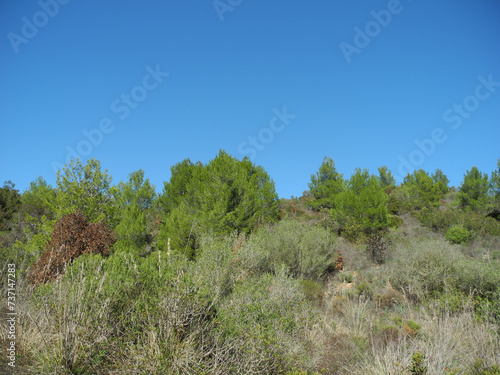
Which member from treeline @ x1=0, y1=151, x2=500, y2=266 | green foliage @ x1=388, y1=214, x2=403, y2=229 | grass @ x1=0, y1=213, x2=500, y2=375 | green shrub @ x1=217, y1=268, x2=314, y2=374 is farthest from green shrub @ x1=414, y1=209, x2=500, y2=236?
green shrub @ x1=217, y1=268, x2=314, y2=374

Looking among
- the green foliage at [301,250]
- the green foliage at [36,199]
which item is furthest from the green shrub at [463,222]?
the green foliage at [36,199]

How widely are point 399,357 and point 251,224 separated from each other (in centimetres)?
1358

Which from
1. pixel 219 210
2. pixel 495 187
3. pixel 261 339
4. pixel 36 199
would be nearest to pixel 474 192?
pixel 495 187

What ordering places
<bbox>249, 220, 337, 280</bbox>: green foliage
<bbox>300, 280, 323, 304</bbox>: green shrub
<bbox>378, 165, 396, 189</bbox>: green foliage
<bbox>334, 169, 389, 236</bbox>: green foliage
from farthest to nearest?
1. <bbox>378, 165, 396, 189</bbox>: green foliage
2. <bbox>334, 169, 389, 236</bbox>: green foliage
3. <bbox>249, 220, 337, 280</bbox>: green foliage
4. <bbox>300, 280, 323, 304</bbox>: green shrub

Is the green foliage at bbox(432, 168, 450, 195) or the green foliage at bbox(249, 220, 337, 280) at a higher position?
the green foliage at bbox(432, 168, 450, 195)

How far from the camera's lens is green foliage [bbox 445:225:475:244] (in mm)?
18031

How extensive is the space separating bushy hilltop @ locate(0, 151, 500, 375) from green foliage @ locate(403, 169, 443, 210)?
3502mm

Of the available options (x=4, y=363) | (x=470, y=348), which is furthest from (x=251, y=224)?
(x=4, y=363)

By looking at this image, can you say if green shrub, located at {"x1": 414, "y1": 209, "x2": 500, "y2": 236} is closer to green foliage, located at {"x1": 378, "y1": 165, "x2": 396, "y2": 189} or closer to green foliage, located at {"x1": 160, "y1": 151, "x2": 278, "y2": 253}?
green foliage, located at {"x1": 160, "y1": 151, "x2": 278, "y2": 253}

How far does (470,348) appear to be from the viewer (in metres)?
5.04

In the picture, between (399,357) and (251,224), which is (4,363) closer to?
(399,357)

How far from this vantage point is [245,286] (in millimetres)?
6125

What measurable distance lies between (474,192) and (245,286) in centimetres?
2883

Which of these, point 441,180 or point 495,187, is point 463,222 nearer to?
point 495,187
